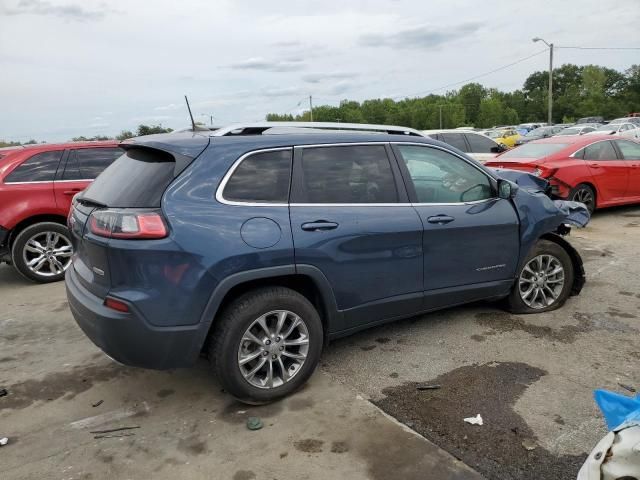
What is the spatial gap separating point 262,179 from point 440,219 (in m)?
1.44

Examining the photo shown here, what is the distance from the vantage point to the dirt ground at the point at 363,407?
2.85 meters

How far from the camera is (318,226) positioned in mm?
3471

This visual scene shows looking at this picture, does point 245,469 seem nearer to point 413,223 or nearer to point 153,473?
point 153,473

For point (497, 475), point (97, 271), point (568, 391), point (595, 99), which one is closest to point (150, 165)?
point (97, 271)

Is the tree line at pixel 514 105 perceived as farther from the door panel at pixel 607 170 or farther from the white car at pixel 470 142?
→ the door panel at pixel 607 170

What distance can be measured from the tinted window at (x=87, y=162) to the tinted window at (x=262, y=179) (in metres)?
4.22

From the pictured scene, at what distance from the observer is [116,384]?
382 centimetres

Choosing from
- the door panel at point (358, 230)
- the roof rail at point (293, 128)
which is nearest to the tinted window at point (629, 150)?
the roof rail at point (293, 128)

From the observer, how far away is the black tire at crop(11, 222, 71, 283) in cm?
647

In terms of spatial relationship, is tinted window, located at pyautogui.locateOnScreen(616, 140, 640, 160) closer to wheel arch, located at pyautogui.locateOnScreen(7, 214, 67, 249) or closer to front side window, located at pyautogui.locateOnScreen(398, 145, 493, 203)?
front side window, located at pyautogui.locateOnScreen(398, 145, 493, 203)

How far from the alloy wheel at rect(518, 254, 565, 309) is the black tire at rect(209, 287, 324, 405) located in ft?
7.20

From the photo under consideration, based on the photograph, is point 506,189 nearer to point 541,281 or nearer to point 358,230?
point 541,281

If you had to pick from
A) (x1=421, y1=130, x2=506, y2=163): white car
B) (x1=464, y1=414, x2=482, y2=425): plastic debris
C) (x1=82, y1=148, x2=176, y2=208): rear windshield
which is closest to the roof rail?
(x1=82, y1=148, x2=176, y2=208): rear windshield

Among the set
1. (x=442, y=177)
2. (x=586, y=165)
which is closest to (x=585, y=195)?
(x=586, y=165)
